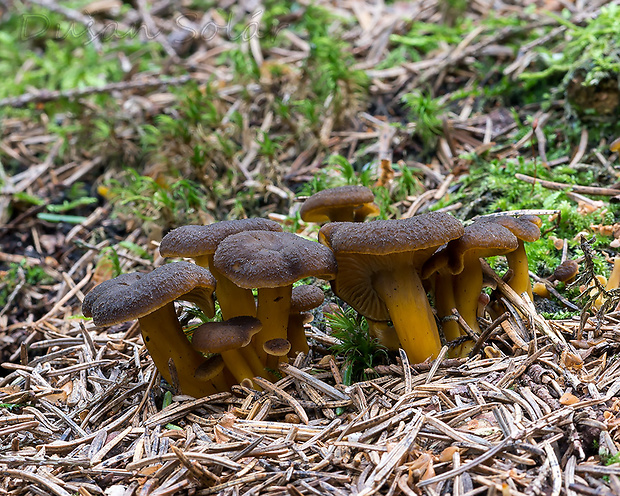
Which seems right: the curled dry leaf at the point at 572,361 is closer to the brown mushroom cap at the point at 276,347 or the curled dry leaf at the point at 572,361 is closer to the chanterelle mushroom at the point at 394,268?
the chanterelle mushroom at the point at 394,268

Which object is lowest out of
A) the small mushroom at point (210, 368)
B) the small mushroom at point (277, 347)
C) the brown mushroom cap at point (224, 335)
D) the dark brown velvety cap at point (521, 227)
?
the small mushroom at point (210, 368)

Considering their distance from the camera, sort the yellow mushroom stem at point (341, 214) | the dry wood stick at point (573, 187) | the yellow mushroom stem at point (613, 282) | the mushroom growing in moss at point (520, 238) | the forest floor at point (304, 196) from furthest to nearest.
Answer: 1. the dry wood stick at point (573, 187)
2. the yellow mushroom stem at point (341, 214)
3. the yellow mushroom stem at point (613, 282)
4. the mushroom growing in moss at point (520, 238)
5. the forest floor at point (304, 196)

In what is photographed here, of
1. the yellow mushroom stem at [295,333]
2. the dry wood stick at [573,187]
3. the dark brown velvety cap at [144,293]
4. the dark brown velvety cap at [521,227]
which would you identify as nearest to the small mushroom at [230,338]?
the dark brown velvety cap at [144,293]

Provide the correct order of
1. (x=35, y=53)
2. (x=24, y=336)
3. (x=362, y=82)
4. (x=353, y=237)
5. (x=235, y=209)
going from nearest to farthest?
(x=353, y=237), (x=24, y=336), (x=235, y=209), (x=362, y=82), (x=35, y=53)

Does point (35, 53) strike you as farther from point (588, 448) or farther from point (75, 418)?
point (588, 448)

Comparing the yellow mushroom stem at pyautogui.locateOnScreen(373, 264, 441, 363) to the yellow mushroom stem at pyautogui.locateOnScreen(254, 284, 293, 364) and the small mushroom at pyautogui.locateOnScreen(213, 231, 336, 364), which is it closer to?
the small mushroom at pyautogui.locateOnScreen(213, 231, 336, 364)

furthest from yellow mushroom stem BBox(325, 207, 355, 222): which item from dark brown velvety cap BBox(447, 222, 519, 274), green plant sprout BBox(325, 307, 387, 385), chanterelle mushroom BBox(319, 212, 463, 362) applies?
dark brown velvety cap BBox(447, 222, 519, 274)

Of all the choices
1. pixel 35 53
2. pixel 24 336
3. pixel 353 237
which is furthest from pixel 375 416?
pixel 35 53

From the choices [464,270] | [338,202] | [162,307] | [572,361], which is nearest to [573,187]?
[464,270]
